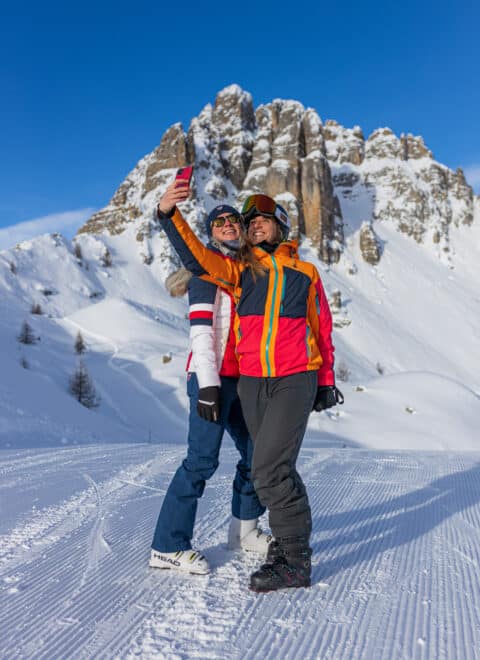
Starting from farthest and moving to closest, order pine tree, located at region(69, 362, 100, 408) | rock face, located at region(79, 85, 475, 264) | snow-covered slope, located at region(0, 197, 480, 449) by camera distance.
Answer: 1. rock face, located at region(79, 85, 475, 264)
2. pine tree, located at region(69, 362, 100, 408)
3. snow-covered slope, located at region(0, 197, 480, 449)

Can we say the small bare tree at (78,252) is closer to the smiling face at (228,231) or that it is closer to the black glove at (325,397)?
the smiling face at (228,231)

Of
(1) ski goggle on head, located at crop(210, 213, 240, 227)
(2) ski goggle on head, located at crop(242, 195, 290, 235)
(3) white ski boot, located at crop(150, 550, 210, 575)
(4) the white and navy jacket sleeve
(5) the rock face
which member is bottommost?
(3) white ski boot, located at crop(150, 550, 210, 575)

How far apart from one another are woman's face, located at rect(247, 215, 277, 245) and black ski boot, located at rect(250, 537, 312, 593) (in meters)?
1.55

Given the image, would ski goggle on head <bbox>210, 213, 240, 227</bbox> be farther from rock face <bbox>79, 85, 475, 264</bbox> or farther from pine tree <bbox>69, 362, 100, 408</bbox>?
rock face <bbox>79, 85, 475, 264</bbox>

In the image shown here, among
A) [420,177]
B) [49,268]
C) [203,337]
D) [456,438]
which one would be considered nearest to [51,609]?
[203,337]

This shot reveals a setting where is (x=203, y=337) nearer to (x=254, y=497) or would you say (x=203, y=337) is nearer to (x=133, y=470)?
(x=254, y=497)

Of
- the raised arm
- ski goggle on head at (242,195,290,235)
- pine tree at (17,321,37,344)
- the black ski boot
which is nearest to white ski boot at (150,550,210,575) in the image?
the black ski boot

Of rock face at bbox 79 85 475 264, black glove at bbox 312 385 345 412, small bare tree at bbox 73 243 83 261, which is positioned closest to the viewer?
black glove at bbox 312 385 345 412

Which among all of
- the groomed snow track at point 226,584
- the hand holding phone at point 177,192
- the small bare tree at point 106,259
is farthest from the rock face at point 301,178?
the hand holding phone at point 177,192

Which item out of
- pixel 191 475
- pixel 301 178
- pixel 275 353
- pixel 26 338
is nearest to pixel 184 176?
pixel 275 353

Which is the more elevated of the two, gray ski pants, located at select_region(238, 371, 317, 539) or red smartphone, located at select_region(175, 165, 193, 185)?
red smartphone, located at select_region(175, 165, 193, 185)

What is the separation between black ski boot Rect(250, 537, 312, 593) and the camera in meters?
2.11

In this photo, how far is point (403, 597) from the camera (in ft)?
6.71

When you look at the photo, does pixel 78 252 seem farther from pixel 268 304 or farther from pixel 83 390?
pixel 268 304
